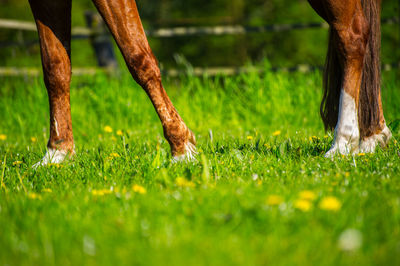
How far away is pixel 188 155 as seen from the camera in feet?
8.25

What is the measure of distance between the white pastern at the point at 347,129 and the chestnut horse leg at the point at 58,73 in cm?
180

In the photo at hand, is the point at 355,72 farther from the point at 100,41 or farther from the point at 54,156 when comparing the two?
the point at 100,41

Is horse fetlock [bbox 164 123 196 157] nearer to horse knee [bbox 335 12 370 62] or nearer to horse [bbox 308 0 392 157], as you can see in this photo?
horse [bbox 308 0 392 157]

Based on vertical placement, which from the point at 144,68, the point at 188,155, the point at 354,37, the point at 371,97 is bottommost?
the point at 188,155

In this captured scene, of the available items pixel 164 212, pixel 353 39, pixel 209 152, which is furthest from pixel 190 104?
pixel 164 212

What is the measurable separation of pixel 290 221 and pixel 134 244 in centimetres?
53

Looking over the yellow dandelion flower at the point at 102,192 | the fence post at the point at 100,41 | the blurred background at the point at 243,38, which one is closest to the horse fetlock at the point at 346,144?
the yellow dandelion flower at the point at 102,192

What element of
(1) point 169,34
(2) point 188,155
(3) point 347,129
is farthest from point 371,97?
(1) point 169,34

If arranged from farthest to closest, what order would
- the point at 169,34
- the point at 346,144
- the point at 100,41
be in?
the point at 100,41 → the point at 169,34 → the point at 346,144

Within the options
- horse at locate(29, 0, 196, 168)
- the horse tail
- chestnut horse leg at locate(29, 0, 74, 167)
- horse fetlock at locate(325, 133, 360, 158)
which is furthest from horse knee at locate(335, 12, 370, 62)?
chestnut horse leg at locate(29, 0, 74, 167)

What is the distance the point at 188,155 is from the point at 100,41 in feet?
17.1

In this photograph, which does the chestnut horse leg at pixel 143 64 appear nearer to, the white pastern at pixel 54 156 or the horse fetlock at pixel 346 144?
the white pastern at pixel 54 156

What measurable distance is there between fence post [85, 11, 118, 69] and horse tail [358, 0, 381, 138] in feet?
16.2

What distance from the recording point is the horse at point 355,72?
2.40m
